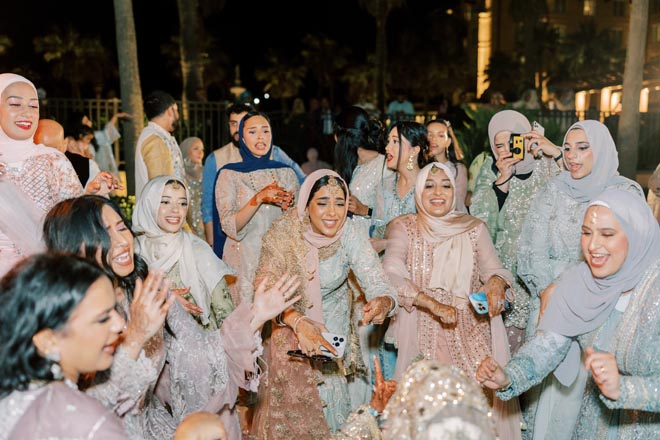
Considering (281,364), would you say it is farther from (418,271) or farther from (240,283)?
(240,283)

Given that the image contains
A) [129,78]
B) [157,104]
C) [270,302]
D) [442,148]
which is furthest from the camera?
[129,78]

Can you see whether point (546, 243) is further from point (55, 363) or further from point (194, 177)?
point (194, 177)

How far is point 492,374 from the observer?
3.48 m

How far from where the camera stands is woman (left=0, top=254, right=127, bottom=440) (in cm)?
238

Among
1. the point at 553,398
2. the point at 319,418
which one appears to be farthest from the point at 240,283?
the point at 553,398

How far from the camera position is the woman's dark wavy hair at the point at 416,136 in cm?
634

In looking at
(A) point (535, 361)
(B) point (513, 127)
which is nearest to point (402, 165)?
(B) point (513, 127)

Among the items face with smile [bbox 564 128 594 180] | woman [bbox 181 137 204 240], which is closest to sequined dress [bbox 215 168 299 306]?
woman [bbox 181 137 204 240]

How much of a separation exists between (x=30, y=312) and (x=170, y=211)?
8.36ft

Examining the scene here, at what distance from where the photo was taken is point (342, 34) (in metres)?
51.7

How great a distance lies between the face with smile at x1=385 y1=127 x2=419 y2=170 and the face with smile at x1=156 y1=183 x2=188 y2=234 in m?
1.97

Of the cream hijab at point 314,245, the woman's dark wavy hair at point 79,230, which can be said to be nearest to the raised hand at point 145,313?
the woman's dark wavy hair at point 79,230

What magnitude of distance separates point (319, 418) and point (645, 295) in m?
2.33

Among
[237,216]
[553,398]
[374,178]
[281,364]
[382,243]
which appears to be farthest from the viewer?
[374,178]
